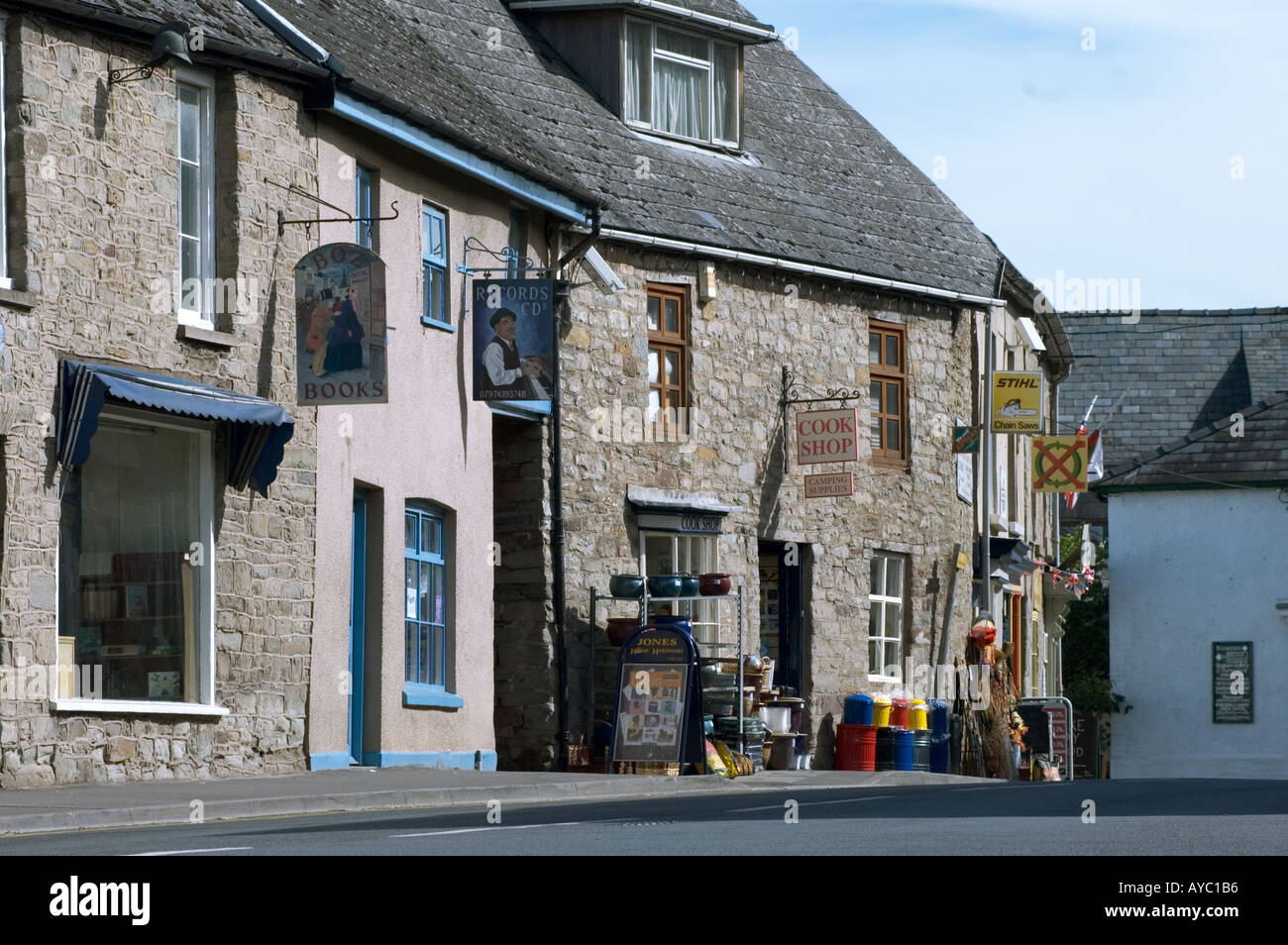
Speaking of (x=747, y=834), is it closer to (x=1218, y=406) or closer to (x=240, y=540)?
(x=240, y=540)

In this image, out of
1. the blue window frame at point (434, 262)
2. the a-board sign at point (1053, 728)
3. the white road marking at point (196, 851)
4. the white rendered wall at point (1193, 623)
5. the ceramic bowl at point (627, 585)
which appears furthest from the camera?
the white rendered wall at point (1193, 623)

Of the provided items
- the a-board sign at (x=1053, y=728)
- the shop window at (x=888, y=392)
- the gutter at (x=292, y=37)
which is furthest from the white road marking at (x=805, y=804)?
the a-board sign at (x=1053, y=728)

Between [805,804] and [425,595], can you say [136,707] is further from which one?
[805,804]

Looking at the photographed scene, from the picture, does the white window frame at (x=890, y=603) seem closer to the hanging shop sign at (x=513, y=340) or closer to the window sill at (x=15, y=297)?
the hanging shop sign at (x=513, y=340)

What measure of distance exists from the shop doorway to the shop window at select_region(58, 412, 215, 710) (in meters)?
9.97

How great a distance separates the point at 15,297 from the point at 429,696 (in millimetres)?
6461

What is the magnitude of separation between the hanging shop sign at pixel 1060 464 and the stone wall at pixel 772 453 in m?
3.79

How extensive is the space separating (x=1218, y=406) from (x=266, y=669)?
33993 millimetres

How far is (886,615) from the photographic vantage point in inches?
1118

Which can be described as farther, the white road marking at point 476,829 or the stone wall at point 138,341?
the stone wall at point 138,341

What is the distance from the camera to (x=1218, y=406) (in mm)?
48594

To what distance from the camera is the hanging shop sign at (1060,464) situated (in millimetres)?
33562

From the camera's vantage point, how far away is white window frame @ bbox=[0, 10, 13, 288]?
16.4m

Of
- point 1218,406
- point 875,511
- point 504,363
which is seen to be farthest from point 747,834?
point 1218,406
